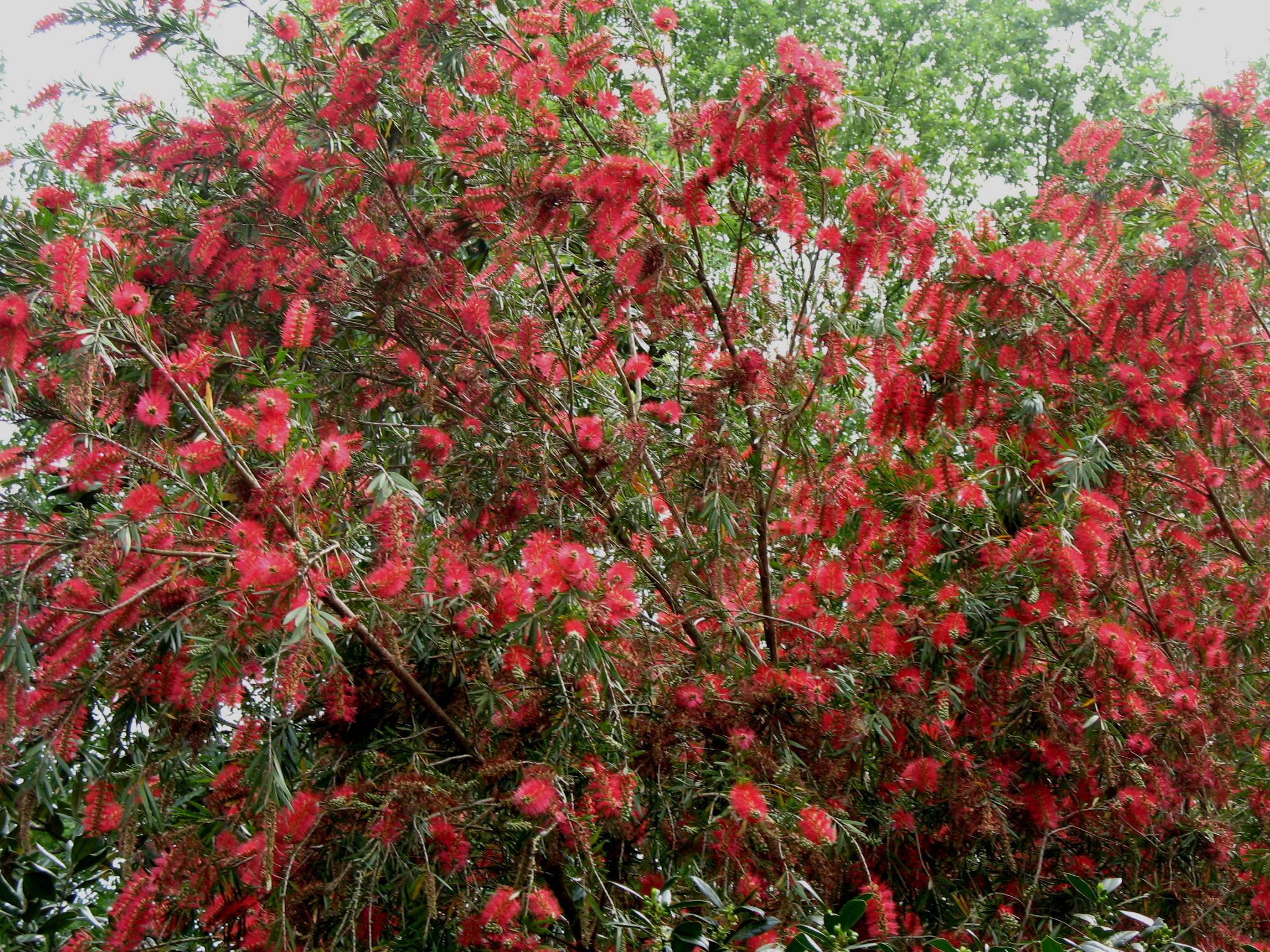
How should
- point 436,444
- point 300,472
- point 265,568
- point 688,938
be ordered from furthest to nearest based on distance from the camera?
point 436,444, point 300,472, point 265,568, point 688,938

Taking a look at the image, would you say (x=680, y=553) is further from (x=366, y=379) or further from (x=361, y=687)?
(x=366, y=379)

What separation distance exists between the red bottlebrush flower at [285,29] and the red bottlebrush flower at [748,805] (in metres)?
2.71

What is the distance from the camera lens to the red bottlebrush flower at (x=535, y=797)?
2426mm

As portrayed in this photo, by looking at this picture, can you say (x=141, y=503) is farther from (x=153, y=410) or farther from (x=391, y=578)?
(x=391, y=578)

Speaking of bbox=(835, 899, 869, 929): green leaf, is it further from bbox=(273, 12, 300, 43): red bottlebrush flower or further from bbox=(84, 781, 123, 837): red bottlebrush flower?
bbox=(273, 12, 300, 43): red bottlebrush flower

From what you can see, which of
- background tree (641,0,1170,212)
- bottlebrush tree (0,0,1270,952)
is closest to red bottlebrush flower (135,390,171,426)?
bottlebrush tree (0,0,1270,952)

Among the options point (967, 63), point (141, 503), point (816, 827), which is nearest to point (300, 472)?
point (141, 503)

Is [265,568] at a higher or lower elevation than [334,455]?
lower

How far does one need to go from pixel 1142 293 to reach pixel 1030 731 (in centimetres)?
130

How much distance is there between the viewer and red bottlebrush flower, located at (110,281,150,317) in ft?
8.18

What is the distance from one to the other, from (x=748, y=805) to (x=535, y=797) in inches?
20.0

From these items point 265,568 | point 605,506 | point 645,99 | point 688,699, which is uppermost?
point 645,99

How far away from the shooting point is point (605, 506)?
356 centimetres

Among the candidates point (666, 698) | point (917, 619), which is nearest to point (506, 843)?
point (666, 698)
